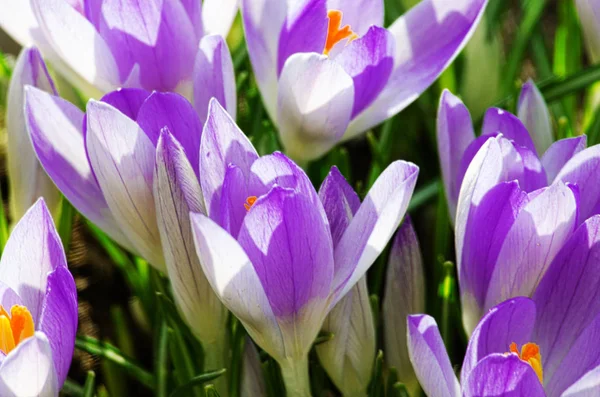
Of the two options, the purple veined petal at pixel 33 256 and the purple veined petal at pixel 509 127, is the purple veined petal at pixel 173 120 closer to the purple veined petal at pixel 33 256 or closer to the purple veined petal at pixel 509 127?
the purple veined petal at pixel 33 256

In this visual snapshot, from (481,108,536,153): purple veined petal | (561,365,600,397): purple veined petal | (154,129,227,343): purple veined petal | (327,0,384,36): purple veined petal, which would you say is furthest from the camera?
(327,0,384,36): purple veined petal

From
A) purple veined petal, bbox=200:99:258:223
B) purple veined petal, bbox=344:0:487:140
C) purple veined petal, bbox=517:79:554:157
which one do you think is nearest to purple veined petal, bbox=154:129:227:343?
purple veined petal, bbox=200:99:258:223

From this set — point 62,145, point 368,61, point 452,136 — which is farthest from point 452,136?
point 62,145

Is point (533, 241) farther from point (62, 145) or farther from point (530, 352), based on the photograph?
point (62, 145)

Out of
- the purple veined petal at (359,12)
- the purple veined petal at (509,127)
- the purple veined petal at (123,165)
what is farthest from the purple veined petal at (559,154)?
the purple veined petal at (123,165)

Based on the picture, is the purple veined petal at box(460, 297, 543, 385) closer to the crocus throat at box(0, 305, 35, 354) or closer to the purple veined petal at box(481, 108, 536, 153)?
the purple veined petal at box(481, 108, 536, 153)

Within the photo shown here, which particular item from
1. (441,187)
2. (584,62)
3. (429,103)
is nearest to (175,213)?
(441,187)

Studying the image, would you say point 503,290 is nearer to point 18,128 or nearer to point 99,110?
point 99,110
